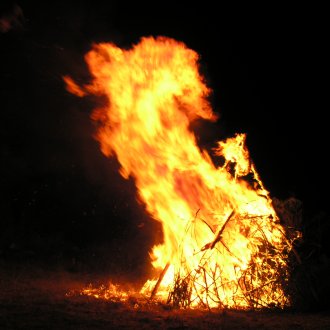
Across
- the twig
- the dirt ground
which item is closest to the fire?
the twig

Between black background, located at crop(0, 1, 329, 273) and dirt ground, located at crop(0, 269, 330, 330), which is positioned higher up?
black background, located at crop(0, 1, 329, 273)

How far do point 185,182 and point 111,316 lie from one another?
256 centimetres

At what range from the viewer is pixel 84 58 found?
22.4 feet

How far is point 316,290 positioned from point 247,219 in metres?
1.30

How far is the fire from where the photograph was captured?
5.76 metres

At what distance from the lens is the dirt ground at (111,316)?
4219mm

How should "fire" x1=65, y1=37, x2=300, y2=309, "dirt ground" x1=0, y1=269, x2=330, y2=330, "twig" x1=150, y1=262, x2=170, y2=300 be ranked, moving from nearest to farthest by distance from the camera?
"dirt ground" x1=0, y1=269, x2=330, y2=330
"fire" x1=65, y1=37, x2=300, y2=309
"twig" x1=150, y1=262, x2=170, y2=300

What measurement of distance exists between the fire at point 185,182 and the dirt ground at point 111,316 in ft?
1.65

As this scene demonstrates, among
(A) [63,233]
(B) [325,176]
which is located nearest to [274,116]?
(B) [325,176]

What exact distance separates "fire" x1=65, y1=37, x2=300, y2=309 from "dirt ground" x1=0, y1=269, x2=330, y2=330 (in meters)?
0.50

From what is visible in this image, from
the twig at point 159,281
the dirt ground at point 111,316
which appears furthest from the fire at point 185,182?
the dirt ground at point 111,316

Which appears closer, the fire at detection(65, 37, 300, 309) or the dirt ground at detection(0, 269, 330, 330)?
the dirt ground at detection(0, 269, 330, 330)

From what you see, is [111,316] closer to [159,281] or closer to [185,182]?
[159,281]

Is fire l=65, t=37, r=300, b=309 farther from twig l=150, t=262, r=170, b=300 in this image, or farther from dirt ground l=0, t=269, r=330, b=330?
dirt ground l=0, t=269, r=330, b=330
